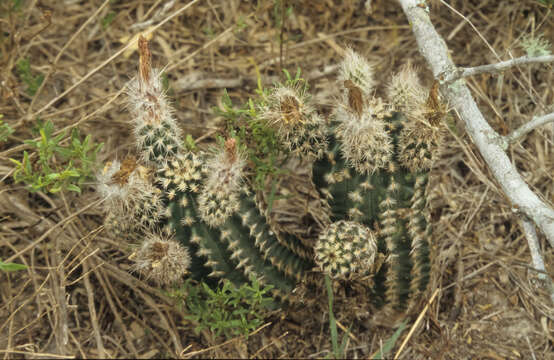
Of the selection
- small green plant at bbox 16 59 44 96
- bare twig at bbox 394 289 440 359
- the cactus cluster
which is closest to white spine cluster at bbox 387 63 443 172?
the cactus cluster

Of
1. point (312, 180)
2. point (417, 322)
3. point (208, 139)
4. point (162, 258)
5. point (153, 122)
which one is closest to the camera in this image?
point (162, 258)

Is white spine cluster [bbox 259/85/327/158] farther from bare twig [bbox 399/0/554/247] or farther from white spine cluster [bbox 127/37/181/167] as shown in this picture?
bare twig [bbox 399/0/554/247]

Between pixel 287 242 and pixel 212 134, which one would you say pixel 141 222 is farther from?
pixel 212 134

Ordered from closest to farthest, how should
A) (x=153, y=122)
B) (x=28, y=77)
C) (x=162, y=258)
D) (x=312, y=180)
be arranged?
(x=162, y=258) → (x=153, y=122) → (x=312, y=180) → (x=28, y=77)

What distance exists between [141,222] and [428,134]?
1219mm

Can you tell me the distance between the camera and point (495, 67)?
2.10 m

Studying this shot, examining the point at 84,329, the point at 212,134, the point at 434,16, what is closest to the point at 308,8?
the point at 434,16

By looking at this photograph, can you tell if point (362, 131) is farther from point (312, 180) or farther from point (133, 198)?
point (133, 198)

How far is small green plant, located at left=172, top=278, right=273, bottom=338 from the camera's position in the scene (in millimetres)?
2023

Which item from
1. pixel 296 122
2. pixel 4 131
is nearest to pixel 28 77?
pixel 4 131

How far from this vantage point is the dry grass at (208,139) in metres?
2.37

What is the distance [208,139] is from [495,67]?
5.42ft

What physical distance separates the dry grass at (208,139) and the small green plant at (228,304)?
15 centimetres

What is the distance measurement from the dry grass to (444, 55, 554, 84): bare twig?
1.07ft
